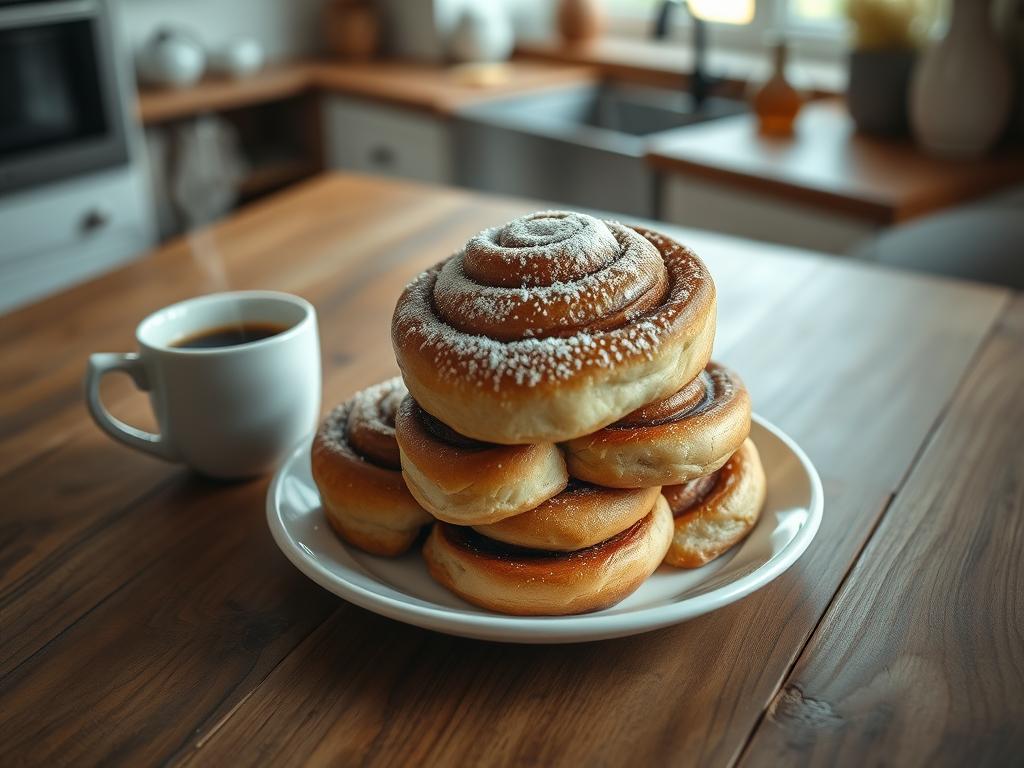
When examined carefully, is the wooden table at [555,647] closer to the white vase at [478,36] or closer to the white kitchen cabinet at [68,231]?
the white kitchen cabinet at [68,231]

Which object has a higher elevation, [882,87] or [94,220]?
[882,87]

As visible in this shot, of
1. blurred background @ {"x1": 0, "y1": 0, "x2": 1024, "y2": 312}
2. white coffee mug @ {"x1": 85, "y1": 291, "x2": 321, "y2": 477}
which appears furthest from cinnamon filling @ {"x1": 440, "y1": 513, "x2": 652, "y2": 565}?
blurred background @ {"x1": 0, "y1": 0, "x2": 1024, "y2": 312}

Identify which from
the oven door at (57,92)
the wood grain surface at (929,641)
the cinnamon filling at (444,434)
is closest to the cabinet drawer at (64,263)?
the oven door at (57,92)

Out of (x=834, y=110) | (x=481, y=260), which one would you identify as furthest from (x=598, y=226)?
(x=834, y=110)

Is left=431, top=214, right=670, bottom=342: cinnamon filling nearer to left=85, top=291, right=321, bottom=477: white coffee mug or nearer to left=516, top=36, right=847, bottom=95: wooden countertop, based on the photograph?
left=85, top=291, right=321, bottom=477: white coffee mug

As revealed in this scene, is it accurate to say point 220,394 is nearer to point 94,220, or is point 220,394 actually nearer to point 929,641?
point 929,641

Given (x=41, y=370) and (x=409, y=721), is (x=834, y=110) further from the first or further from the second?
(x=409, y=721)

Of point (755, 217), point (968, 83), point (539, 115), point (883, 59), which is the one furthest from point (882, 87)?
point (539, 115)
